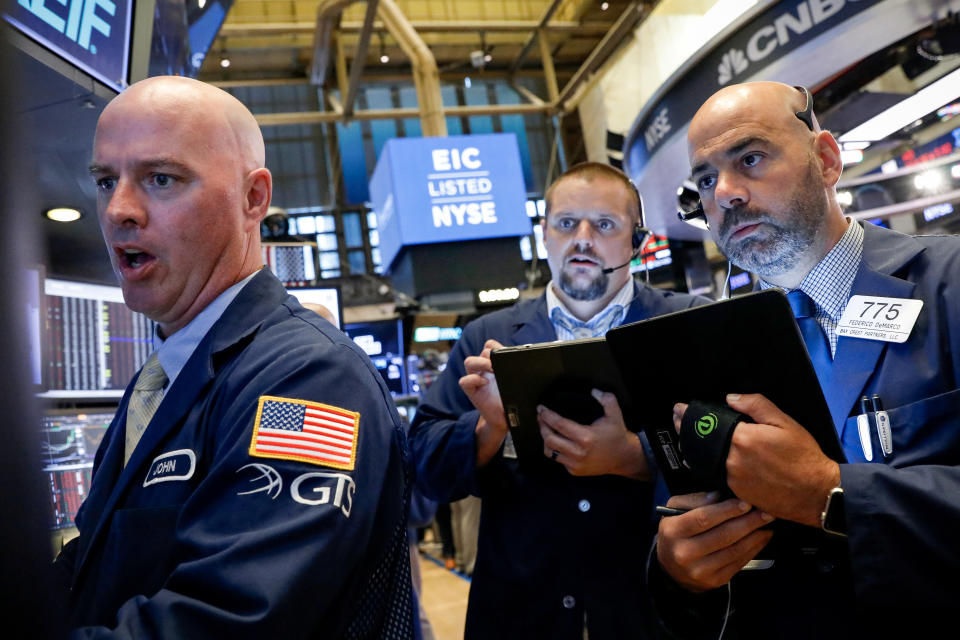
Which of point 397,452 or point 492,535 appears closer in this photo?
point 397,452

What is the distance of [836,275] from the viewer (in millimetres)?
1368

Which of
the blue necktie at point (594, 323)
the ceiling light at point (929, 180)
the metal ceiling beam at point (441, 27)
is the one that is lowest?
the blue necktie at point (594, 323)

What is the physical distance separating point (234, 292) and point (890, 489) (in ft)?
3.57

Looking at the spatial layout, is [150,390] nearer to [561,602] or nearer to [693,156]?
[561,602]

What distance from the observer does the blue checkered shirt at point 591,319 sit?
215 cm

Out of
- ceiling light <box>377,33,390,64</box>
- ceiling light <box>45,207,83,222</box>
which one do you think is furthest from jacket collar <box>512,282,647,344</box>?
ceiling light <box>377,33,390,64</box>

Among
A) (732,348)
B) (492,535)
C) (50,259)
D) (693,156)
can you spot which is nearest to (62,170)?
(50,259)

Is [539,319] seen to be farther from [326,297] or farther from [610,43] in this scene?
[610,43]

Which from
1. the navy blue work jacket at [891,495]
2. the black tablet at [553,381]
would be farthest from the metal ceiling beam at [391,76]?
the navy blue work jacket at [891,495]

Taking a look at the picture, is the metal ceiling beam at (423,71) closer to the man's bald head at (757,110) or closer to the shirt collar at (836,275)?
the man's bald head at (757,110)

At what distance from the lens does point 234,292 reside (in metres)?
1.21

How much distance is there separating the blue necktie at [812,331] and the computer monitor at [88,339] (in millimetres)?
2293

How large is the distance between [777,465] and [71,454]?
2.37m

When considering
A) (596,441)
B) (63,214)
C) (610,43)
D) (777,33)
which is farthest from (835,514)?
(610,43)
